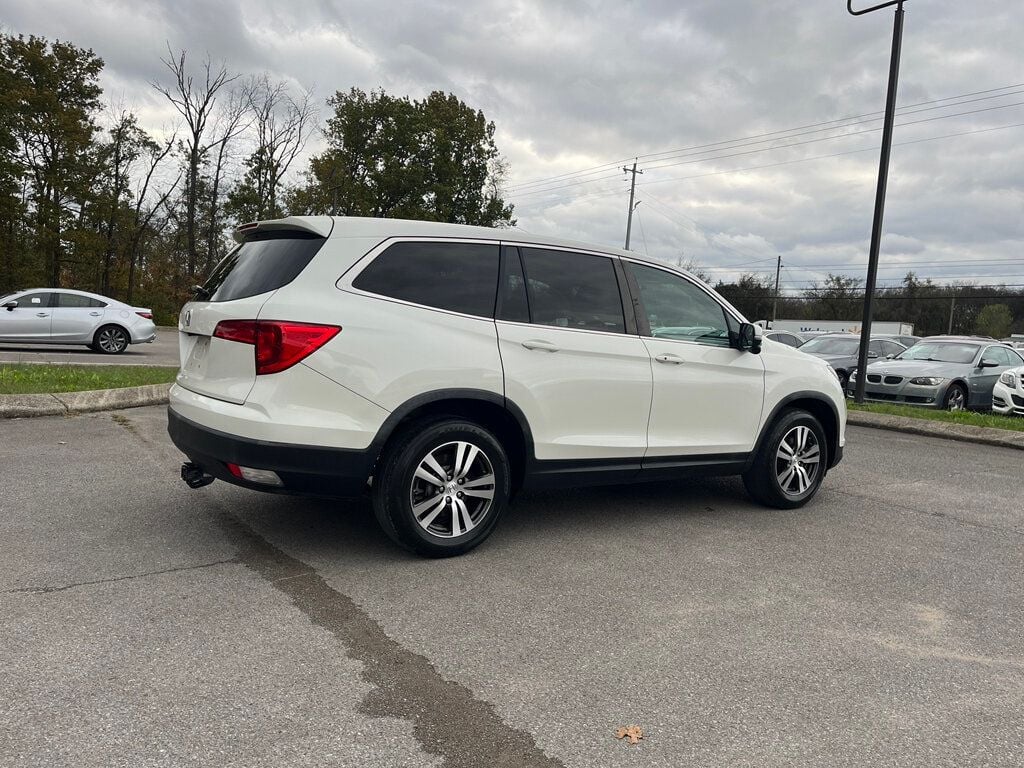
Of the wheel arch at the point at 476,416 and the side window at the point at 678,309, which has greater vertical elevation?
the side window at the point at 678,309

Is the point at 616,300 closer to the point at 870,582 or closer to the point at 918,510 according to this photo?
the point at 870,582

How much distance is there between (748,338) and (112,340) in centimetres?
1598

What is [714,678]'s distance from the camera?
2.92m

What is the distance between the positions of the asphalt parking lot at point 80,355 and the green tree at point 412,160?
2923 centimetres

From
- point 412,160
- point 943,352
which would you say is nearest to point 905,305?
point 412,160

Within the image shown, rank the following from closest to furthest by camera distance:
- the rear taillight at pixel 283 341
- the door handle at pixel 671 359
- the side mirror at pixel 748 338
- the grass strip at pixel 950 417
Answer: the rear taillight at pixel 283 341 < the door handle at pixel 671 359 < the side mirror at pixel 748 338 < the grass strip at pixel 950 417

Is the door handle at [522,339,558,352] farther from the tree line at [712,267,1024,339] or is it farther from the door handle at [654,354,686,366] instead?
the tree line at [712,267,1024,339]

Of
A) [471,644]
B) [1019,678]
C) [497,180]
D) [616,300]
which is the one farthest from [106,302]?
[497,180]

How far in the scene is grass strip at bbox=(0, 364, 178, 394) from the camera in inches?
351

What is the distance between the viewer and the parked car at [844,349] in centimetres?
1639

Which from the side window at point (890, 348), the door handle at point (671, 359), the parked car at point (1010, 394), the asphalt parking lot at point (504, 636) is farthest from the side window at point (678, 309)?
the side window at point (890, 348)

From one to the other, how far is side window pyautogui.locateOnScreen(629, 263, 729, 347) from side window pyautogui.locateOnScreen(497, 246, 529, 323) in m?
0.95

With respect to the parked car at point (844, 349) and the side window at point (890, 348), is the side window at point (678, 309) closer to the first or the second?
the parked car at point (844, 349)

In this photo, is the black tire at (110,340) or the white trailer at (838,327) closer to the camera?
the black tire at (110,340)
